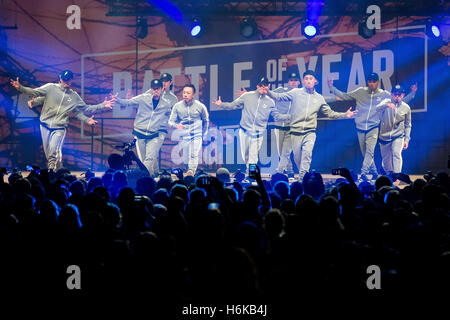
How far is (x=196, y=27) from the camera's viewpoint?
13234mm

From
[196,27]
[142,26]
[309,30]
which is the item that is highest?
[142,26]

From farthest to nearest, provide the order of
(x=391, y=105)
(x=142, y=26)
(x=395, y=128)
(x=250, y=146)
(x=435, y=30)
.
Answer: (x=142, y=26)
(x=435, y=30)
(x=250, y=146)
(x=395, y=128)
(x=391, y=105)

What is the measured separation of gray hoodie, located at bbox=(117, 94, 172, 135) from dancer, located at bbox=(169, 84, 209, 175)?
30 cm

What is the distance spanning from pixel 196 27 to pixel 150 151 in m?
3.85

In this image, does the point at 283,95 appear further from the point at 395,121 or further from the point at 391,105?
the point at 395,121

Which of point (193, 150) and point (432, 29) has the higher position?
point (432, 29)

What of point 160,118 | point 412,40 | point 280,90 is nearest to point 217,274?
point 160,118

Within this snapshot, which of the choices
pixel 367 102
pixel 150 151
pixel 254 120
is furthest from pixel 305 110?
pixel 150 151

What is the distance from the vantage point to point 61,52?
14539 millimetres

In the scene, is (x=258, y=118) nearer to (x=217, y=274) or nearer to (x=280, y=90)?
(x=280, y=90)

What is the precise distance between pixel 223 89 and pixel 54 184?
8.82 metres

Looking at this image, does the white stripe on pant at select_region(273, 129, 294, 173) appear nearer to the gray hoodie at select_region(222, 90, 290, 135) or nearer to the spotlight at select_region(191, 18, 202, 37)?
the gray hoodie at select_region(222, 90, 290, 135)

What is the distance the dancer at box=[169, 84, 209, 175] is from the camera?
38.8 feet

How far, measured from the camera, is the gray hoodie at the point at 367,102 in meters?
11.9
